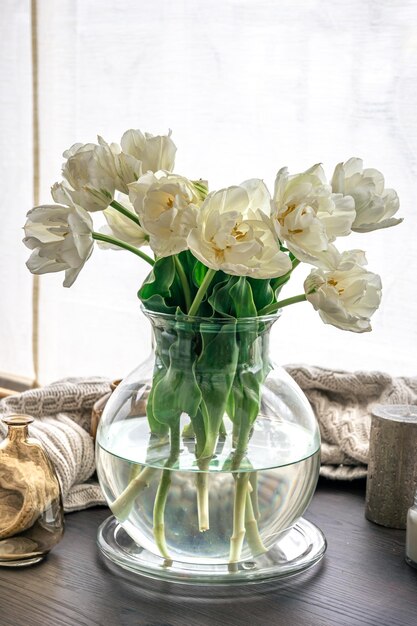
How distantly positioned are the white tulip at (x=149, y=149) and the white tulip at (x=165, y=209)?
0.05 metres

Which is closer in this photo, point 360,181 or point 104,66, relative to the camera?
point 360,181

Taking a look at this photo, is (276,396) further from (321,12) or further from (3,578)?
(321,12)

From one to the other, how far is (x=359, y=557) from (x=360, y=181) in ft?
1.30

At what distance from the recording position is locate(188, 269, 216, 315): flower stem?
2.60 feet

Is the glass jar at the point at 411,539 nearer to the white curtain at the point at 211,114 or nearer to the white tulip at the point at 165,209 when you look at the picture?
the white tulip at the point at 165,209

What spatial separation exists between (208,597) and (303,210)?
369mm

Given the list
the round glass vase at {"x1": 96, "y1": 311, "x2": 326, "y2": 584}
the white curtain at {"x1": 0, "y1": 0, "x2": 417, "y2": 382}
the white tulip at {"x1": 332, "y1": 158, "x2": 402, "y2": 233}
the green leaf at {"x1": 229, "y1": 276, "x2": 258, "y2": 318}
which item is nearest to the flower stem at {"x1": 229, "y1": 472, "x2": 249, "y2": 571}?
the round glass vase at {"x1": 96, "y1": 311, "x2": 326, "y2": 584}

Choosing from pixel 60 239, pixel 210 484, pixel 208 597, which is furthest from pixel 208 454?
pixel 60 239

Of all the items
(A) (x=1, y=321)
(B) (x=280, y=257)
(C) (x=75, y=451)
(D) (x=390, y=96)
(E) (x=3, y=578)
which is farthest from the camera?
(A) (x=1, y=321)

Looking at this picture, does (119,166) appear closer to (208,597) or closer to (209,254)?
(209,254)

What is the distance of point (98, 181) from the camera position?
78 centimetres

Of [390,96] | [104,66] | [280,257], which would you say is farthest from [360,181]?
[104,66]

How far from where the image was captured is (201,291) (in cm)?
80

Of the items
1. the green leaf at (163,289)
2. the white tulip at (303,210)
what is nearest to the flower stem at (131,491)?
the green leaf at (163,289)
